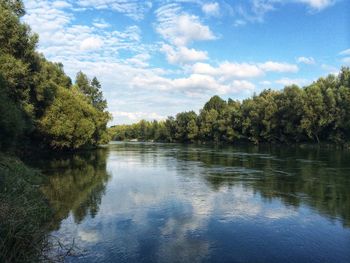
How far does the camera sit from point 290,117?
293 ft

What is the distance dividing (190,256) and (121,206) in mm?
8159

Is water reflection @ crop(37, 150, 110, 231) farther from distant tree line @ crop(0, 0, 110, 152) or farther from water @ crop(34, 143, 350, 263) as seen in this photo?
distant tree line @ crop(0, 0, 110, 152)

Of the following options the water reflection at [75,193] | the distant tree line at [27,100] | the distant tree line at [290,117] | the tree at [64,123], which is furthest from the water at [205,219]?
the distant tree line at [290,117]

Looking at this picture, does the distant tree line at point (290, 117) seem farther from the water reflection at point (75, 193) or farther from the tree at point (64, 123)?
the water reflection at point (75, 193)

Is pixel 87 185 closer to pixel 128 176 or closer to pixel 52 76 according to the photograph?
pixel 128 176

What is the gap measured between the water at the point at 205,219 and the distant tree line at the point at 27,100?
6320 mm

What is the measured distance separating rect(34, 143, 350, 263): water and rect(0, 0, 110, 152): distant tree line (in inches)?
249

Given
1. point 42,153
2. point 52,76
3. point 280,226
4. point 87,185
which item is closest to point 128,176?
point 87,185

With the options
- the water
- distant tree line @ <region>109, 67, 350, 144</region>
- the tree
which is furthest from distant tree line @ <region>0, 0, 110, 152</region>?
distant tree line @ <region>109, 67, 350, 144</region>

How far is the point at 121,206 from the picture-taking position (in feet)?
61.2

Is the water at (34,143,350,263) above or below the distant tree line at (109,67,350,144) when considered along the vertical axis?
below

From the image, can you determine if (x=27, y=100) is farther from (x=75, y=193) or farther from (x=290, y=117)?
(x=290, y=117)

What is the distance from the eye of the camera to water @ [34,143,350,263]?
38.1 feet

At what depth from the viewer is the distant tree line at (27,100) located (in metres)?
27.9
